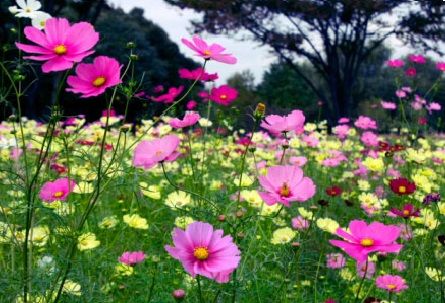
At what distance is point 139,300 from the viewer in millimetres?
1650

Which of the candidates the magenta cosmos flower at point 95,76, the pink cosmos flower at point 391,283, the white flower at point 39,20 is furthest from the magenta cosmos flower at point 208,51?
the pink cosmos flower at point 391,283

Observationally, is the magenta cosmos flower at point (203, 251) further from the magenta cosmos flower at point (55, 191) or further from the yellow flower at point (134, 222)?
the yellow flower at point (134, 222)

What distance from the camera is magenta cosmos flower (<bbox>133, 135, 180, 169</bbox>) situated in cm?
118

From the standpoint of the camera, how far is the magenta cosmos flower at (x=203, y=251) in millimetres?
846

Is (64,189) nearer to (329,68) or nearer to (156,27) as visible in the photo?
(329,68)

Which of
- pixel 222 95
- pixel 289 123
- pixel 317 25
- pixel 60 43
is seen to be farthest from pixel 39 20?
pixel 317 25

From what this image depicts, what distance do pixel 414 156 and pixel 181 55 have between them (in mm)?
14846

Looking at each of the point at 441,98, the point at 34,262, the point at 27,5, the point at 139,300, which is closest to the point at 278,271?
the point at 139,300

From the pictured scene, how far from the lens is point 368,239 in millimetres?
987

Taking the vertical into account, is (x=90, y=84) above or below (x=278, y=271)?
above

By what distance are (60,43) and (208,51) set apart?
0.32 meters

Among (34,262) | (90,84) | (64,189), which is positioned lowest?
(34,262)

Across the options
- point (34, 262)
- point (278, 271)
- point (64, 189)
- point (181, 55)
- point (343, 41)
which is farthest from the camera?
point (181, 55)

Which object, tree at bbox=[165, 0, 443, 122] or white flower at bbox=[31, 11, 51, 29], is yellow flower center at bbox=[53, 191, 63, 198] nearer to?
white flower at bbox=[31, 11, 51, 29]
